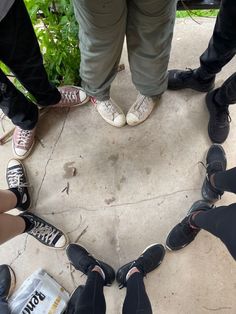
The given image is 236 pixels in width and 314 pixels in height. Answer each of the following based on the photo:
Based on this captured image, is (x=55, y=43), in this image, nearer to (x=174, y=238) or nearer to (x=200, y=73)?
(x=200, y=73)

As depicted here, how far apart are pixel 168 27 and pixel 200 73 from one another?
40cm

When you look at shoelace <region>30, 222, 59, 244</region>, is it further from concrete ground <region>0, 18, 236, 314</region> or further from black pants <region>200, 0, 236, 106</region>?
black pants <region>200, 0, 236, 106</region>

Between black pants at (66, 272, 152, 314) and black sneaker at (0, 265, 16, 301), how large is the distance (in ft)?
1.01

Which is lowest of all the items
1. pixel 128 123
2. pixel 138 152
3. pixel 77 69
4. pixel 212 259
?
pixel 212 259

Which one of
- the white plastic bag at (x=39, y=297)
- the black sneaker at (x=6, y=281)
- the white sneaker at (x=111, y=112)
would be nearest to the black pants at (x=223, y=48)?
the white sneaker at (x=111, y=112)

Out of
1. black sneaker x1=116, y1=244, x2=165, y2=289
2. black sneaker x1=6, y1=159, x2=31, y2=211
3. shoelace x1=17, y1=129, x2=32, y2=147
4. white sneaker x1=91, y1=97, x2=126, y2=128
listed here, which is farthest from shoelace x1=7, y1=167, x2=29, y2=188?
black sneaker x1=116, y1=244, x2=165, y2=289

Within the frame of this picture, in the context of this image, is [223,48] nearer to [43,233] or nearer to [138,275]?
[138,275]

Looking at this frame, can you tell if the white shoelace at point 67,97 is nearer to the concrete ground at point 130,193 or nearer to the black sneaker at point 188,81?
the concrete ground at point 130,193

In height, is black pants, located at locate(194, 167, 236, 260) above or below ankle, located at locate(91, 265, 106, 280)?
above

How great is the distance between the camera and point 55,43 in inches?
65.5

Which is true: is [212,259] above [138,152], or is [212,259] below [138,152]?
below

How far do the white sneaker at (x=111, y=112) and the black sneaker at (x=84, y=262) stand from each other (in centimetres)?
67

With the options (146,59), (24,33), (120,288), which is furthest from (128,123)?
(120,288)

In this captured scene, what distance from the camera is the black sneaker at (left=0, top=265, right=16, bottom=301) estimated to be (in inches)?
59.9
